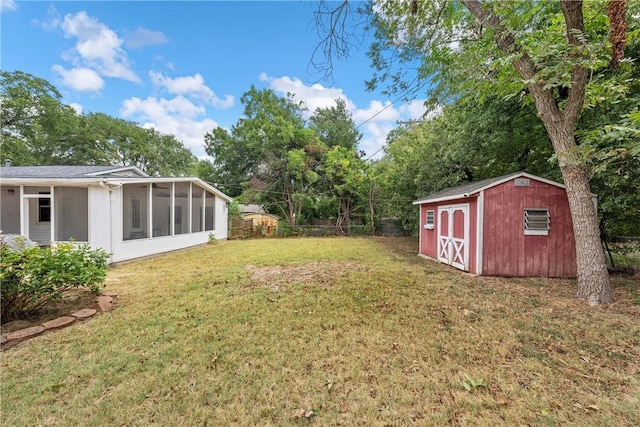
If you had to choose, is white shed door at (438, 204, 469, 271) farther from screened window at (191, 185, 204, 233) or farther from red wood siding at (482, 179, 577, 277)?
screened window at (191, 185, 204, 233)

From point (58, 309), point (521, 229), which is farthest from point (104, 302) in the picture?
point (521, 229)

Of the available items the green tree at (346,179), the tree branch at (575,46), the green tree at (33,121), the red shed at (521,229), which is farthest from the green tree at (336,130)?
the green tree at (33,121)

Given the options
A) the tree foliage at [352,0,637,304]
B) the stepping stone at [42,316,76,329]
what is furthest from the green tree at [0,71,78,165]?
the tree foliage at [352,0,637,304]

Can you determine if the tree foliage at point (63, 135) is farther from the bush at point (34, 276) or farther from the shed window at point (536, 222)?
the shed window at point (536, 222)

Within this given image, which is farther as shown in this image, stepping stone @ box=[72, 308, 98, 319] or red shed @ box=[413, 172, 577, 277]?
red shed @ box=[413, 172, 577, 277]

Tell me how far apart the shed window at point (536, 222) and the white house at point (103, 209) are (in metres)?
9.88

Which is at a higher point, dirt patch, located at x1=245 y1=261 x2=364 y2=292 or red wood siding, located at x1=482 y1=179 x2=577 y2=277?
red wood siding, located at x1=482 y1=179 x2=577 y2=277

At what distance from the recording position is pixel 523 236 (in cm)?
628

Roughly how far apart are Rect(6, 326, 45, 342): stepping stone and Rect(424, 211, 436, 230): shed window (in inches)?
362

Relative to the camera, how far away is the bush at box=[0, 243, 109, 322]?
3297 mm

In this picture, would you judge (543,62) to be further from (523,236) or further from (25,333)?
(25,333)

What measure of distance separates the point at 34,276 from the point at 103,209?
4199mm

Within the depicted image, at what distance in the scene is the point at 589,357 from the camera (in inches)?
107

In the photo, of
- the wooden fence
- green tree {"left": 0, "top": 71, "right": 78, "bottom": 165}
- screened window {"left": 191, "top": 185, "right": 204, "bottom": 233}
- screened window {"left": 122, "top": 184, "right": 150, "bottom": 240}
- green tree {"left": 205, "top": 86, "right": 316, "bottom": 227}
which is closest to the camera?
screened window {"left": 122, "top": 184, "right": 150, "bottom": 240}
